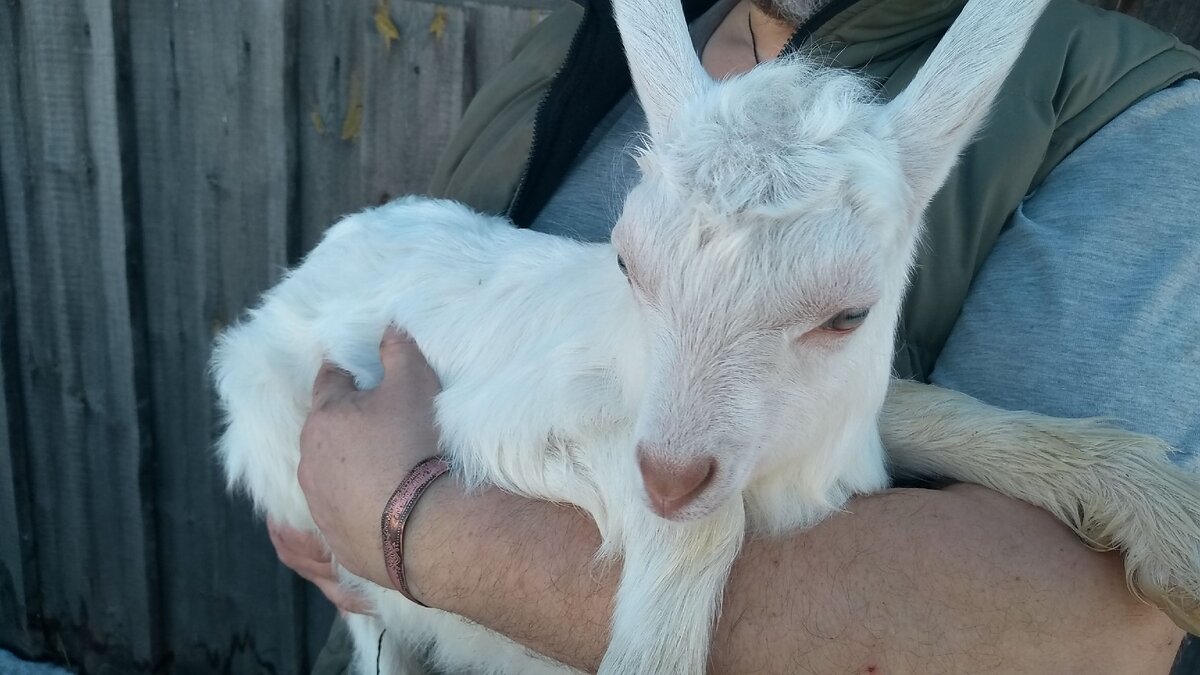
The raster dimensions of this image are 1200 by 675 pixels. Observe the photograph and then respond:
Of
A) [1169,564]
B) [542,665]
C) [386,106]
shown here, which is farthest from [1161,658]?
[386,106]

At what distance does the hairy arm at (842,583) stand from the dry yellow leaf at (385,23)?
164 cm

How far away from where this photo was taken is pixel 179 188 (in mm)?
3100

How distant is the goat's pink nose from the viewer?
1208mm

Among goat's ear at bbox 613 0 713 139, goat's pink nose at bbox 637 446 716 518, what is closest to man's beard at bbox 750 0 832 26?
goat's ear at bbox 613 0 713 139

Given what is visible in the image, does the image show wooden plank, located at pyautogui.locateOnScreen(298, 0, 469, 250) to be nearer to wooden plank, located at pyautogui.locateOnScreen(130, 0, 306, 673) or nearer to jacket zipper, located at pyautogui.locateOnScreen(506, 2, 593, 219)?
wooden plank, located at pyautogui.locateOnScreen(130, 0, 306, 673)

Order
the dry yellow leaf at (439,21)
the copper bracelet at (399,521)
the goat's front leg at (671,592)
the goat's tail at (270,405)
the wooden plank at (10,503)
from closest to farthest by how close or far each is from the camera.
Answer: the goat's front leg at (671,592) → the copper bracelet at (399,521) → the goat's tail at (270,405) → the dry yellow leaf at (439,21) → the wooden plank at (10,503)

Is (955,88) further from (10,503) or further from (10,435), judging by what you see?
(10,503)

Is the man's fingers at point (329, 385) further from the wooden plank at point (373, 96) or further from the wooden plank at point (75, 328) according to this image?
the wooden plank at point (75, 328)

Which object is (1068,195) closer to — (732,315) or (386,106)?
(732,315)

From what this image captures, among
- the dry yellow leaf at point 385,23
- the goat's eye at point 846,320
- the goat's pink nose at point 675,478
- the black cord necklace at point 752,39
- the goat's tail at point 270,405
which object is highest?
the black cord necklace at point 752,39

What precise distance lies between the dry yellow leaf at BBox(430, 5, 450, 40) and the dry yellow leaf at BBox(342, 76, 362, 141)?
1.05 ft

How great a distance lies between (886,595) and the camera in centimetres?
125

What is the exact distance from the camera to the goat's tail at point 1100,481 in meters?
1.22

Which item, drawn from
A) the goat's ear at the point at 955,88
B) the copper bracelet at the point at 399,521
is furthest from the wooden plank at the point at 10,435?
the goat's ear at the point at 955,88
